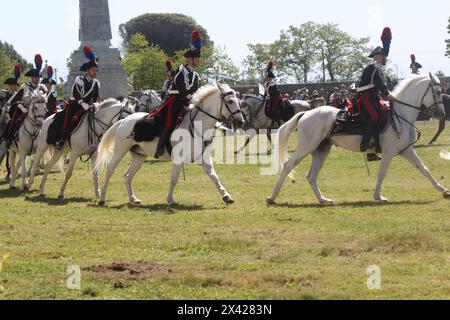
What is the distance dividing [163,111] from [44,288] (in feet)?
27.1

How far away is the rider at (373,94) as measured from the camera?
17.1 meters

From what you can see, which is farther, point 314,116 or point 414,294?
point 314,116

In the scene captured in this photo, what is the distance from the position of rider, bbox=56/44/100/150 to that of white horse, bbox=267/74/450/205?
14.7 feet

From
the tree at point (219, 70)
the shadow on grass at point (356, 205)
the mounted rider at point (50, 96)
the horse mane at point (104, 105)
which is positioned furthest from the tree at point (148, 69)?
the shadow on grass at point (356, 205)

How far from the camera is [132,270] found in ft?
35.7

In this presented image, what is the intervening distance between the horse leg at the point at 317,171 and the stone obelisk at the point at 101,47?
1944 inches

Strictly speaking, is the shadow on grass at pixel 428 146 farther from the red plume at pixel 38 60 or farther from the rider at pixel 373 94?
the rider at pixel 373 94

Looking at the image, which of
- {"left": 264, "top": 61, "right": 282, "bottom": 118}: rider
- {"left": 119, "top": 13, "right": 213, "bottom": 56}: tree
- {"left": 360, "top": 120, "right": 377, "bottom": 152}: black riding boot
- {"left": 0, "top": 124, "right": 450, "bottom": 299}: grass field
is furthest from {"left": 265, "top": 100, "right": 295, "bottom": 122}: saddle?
{"left": 119, "top": 13, "right": 213, "bottom": 56}: tree

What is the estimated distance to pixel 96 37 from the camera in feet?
222

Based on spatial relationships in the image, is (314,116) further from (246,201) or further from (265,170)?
(265,170)

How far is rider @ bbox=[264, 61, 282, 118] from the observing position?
32438mm

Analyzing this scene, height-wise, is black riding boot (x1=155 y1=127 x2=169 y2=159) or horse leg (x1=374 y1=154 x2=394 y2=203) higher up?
black riding boot (x1=155 y1=127 x2=169 y2=159)

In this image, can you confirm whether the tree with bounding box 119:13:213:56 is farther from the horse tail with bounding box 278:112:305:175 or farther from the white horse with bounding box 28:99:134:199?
the horse tail with bounding box 278:112:305:175
